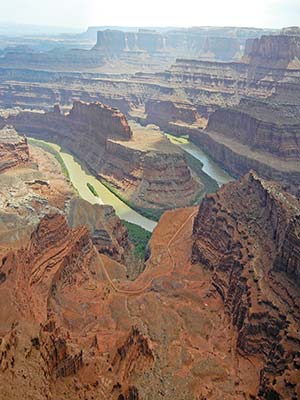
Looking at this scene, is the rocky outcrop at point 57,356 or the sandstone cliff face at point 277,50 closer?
the rocky outcrop at point 57,356

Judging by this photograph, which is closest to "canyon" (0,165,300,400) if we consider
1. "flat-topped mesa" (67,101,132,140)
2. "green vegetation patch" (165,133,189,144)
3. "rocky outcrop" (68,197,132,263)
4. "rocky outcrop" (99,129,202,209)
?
"rocky outcrop" (68,197,132,263)

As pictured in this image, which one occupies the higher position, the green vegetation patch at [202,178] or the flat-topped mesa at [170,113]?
the green vegetation patch at [202,178]

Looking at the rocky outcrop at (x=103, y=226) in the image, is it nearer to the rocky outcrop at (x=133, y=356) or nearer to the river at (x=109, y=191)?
the river at (x=109, y=191)

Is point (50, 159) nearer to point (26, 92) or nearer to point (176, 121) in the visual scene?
point (176, 121)

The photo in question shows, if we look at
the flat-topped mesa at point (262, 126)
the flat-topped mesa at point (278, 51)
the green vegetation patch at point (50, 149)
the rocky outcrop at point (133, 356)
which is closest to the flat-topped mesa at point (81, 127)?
the green vegetation patch at point (50, 149)

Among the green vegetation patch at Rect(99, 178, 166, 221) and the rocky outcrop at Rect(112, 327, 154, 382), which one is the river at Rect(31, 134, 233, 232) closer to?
the green vegetation patch at Rect(99, 178, 166, 221)

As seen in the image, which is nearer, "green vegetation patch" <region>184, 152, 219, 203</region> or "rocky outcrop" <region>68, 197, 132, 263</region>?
"rocky outcrop" <region>68, 197, 132, 263</region>

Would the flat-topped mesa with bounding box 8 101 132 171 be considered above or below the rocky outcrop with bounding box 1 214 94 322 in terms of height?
below
